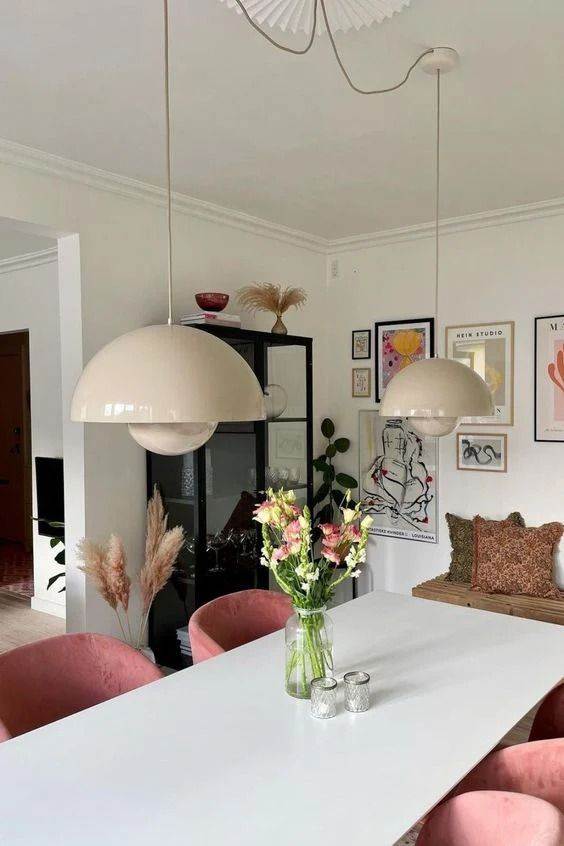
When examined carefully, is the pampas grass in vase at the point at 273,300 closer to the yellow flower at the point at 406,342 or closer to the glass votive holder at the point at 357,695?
the yellow flower at the point at 406,342

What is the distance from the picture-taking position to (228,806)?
1.42 meters

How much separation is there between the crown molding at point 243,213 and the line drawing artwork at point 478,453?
131cm

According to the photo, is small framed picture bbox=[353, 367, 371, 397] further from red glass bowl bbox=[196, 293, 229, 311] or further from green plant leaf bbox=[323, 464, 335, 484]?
red glass bowl bbox=[196, 293, 229, 311]

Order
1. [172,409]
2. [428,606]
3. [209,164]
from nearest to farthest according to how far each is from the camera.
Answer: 1. [172,409]
2. [428,606]
3. [209,164]

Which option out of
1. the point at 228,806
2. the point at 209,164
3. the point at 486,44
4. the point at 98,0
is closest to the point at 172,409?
the point at 228,806

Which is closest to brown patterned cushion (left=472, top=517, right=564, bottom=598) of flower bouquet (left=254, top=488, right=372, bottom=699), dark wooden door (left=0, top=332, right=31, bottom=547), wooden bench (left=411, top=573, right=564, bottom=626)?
wooden bench (left=411, top=573, right=564, bottom=626)

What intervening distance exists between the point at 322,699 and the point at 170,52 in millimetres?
1973

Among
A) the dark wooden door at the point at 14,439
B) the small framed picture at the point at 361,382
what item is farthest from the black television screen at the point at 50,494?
the dark wooden door at the point at 14,439

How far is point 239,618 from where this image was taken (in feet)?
8.84

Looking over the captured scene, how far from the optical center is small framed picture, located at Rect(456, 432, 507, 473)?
4.16 m

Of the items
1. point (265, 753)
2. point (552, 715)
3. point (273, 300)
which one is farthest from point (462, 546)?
point (265, 753)

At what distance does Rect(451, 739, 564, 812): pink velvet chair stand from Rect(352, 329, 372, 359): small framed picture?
328 cm

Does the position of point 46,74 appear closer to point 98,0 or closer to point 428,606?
point 98,0

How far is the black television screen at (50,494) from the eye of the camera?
14.8 feet
